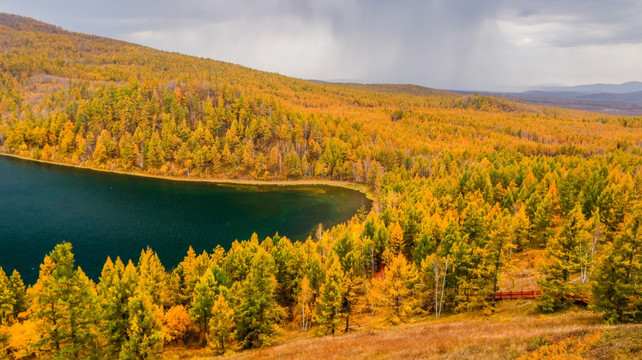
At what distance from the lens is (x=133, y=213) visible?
105 m

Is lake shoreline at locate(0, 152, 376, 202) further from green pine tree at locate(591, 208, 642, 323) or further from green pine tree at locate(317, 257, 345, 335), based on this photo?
green pine tree at locate(591, 208, 642, 323)

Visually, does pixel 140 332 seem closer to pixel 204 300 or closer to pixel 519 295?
pixel 204 300

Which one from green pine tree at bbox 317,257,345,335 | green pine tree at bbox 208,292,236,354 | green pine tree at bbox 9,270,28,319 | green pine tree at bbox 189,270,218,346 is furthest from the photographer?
green pine tree at bbox 9,270,28,319

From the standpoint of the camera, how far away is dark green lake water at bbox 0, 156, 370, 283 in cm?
7931

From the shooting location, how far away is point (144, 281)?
47.6 m

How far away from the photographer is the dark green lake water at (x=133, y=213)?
79312 millimetres

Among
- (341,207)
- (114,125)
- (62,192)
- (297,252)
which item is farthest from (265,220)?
(114,125)

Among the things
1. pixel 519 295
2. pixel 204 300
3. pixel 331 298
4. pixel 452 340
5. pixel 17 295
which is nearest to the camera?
pixel 452 340

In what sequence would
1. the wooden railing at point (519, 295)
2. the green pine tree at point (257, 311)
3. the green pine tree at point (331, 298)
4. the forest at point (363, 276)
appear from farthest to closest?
1. the wooden railing at point (519, 295)
2. the green pine tree at point (331, 298)
3. the green pine tree at point (257, 311)
4. the forest at point (363, 276)

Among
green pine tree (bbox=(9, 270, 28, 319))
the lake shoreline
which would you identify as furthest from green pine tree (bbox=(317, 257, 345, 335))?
the lake shoreline

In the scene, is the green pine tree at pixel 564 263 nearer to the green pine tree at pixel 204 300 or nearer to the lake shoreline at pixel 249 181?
the green pine tree at pixel 204 300

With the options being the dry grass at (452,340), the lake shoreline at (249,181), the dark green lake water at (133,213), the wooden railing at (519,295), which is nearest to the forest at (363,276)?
the wooden railing at (519,295)

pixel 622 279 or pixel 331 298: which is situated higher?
pixel 622 279

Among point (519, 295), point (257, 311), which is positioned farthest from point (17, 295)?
point (519, 295)
